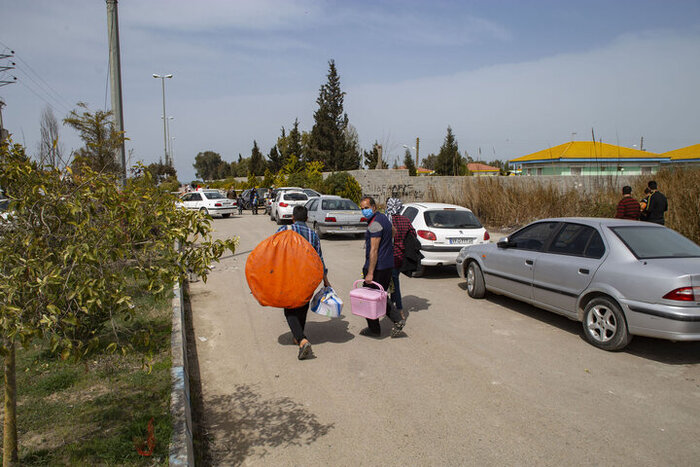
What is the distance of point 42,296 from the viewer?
2895 mm

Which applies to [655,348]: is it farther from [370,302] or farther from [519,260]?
[370,302]

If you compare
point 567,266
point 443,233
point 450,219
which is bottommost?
point 567,266

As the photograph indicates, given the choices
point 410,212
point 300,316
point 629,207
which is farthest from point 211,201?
point 300,316

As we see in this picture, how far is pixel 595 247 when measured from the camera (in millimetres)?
6305

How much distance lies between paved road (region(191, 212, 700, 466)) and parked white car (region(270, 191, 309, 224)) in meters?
15.0

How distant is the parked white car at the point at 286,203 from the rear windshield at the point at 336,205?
4.26m

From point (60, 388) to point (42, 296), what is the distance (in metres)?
2.46

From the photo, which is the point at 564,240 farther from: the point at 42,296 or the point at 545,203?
the point at 545,203

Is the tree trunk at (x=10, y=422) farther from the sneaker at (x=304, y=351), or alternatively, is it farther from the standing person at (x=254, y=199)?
the standing person at (x=254, y=199)

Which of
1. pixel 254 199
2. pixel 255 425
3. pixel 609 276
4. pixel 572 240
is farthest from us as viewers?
pixel 254 199

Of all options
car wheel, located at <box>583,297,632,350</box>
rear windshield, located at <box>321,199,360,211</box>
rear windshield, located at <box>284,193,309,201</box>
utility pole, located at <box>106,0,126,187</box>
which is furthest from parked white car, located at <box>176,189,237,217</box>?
car wheel, located at <box>583,297,632,350</box>

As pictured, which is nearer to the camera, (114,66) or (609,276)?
(609,276)

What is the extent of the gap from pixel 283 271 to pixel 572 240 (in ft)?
12.9

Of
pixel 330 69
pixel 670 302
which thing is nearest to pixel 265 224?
pixel 670 302
